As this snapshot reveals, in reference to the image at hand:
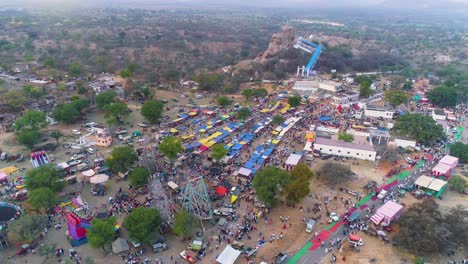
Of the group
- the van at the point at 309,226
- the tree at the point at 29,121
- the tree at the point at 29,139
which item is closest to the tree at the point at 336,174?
the van at the point at 309,226

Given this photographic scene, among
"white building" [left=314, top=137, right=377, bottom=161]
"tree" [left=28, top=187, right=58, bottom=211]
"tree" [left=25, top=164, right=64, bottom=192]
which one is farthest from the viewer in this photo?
"white building" [left=314, top=137, right=377, bottom=161]

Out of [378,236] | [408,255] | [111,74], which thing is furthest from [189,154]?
[111,74]

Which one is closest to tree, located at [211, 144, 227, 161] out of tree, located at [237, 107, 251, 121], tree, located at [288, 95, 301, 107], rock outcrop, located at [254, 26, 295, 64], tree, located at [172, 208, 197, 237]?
tree, located at [172, 208, 197, 237]

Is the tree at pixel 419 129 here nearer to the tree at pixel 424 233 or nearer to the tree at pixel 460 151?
the tree at pixel 460 151

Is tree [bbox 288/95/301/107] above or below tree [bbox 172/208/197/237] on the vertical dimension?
above

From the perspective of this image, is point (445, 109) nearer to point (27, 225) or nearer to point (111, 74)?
point (27, 225)

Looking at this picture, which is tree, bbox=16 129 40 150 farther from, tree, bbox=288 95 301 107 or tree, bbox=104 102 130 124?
tree, bbox=288 95 301 107
